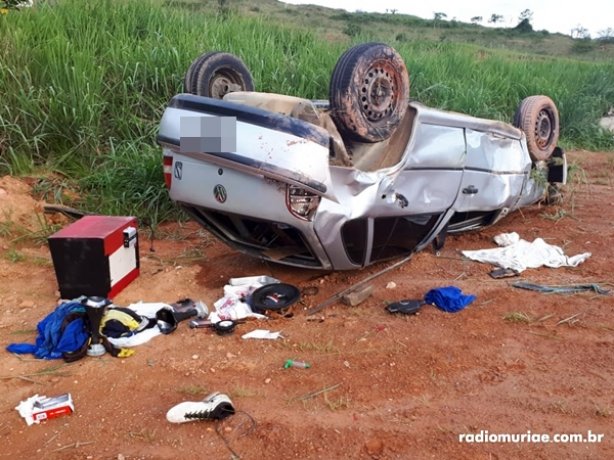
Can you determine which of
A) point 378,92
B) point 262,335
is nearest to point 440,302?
point 262,335

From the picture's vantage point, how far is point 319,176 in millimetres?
3057

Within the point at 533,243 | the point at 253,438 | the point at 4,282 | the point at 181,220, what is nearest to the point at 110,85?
the point at 181,220

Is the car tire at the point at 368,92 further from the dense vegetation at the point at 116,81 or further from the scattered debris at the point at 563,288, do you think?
the dense vegetation at the point at 116,81

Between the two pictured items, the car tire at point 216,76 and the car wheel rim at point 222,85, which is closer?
the car tire at point 216,76

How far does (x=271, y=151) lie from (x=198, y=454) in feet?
4.85

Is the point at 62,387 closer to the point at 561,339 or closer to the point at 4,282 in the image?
the point at 4,282

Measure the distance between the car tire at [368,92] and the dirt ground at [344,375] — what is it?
1036 millimetres

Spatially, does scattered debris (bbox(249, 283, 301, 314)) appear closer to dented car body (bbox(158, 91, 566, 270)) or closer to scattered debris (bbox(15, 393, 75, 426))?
dented car body (bbox(158, 91, 566, 270))

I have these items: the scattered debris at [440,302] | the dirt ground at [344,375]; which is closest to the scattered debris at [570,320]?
the dirt ground at [344,375]

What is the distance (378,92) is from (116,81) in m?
3.96

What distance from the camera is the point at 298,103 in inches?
134

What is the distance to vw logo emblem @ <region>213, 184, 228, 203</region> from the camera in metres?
3.19

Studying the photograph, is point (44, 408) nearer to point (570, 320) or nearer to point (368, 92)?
point (368, 92)

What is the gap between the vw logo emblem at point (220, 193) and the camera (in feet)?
10.5
